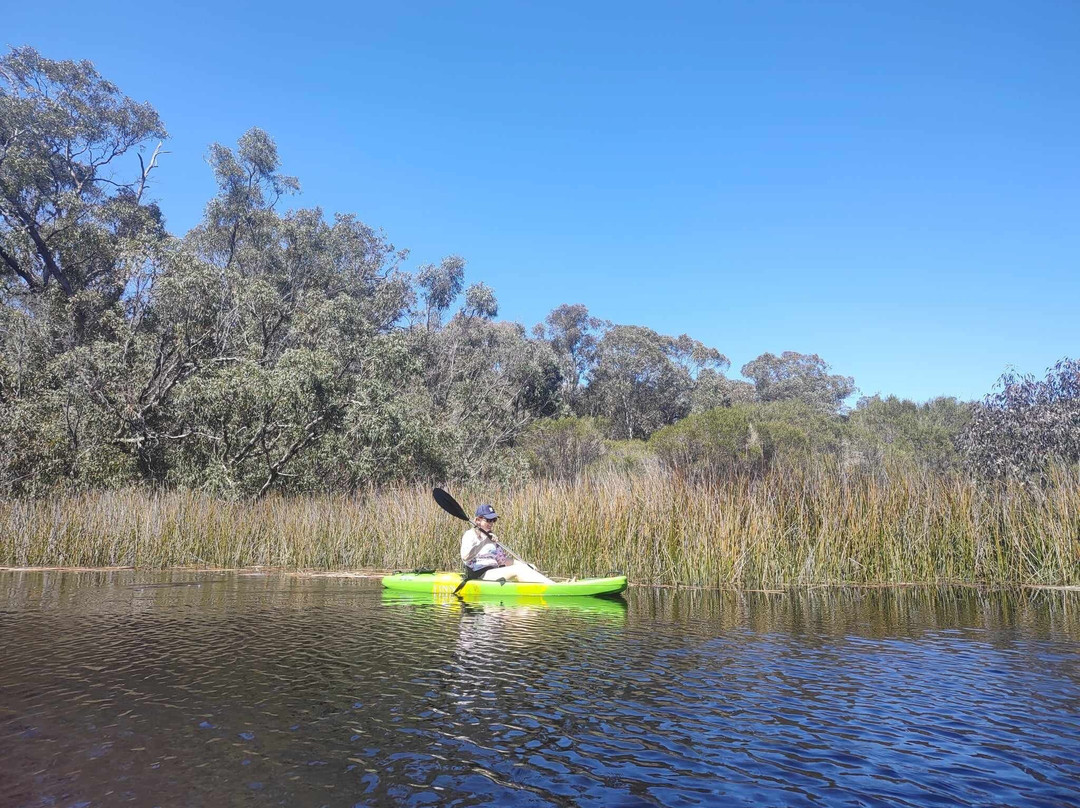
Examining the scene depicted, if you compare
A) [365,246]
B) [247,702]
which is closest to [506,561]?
[247,702]

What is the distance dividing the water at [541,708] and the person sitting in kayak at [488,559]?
1372 mm

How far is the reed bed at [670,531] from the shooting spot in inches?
344

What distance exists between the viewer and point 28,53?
18.4 m

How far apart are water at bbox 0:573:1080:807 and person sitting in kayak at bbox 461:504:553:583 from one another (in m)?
1.37

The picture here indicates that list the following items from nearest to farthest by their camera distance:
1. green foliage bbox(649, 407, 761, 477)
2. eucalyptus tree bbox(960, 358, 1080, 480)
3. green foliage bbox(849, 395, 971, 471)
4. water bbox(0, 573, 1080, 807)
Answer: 1. water bbox(0, 573, 1080, 807)
2. eucalyptus tree bbox(960, 358, 1080, 480)
3. green foliage bbox(649, 407, 761, 477)
4. green foliage bbox(849, 395, 971, 471)

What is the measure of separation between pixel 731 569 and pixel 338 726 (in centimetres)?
618

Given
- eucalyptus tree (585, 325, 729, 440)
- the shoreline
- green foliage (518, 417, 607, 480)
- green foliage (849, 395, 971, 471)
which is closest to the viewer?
the shoreline

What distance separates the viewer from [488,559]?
8742 mm

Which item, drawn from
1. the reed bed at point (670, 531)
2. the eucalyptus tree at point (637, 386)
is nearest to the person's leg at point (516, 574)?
the reed bed at point (670, 531)

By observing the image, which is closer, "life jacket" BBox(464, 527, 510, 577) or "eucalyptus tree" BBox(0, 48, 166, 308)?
"life jacket" BBox(464, 527, 510, 577)

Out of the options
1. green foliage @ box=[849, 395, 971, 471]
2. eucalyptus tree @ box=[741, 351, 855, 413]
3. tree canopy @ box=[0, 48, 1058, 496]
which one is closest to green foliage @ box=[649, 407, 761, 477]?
tree canopy @ box=[0, 48, 1058, 496]

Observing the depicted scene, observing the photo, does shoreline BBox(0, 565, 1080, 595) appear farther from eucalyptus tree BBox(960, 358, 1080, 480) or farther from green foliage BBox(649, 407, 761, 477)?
green foliage BBox(649, 407, 761, 477)

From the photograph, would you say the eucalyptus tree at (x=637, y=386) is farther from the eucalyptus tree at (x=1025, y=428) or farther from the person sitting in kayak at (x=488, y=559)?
the person sitting in kayak at (x=488, y=559)

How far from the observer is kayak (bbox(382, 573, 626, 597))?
7973mm
